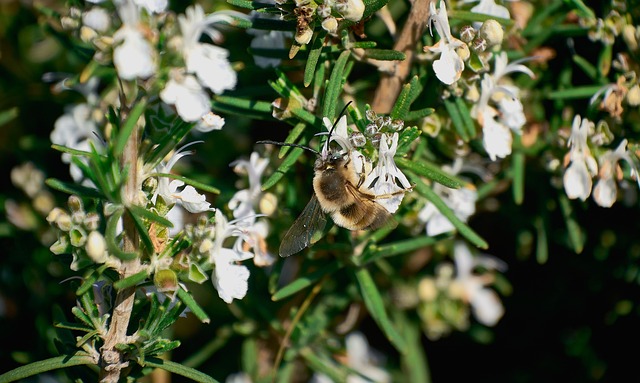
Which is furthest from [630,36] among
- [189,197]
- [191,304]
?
[191,304]

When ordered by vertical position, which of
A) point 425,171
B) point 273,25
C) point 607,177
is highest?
point 273,25

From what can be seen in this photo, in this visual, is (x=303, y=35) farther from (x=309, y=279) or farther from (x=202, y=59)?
(x=309, y=279)

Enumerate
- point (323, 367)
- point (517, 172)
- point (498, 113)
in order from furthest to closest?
point (323, 367) < point (517, 172) < point (498, 113)

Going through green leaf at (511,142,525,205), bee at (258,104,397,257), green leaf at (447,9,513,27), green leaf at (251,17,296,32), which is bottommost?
green leaf at (511,142,525,205)

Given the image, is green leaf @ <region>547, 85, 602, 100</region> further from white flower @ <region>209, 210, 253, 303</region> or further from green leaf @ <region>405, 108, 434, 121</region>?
white flower @ <region>209, 210, 253, 303</region>

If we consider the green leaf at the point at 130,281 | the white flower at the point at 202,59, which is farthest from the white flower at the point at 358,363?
the white flower at the point at 202,59

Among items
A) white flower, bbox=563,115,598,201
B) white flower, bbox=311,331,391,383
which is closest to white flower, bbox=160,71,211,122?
white flower, bbox=563,115,598,201

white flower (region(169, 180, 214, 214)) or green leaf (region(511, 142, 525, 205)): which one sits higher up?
white flower (region(169, 180, 214, 214))
